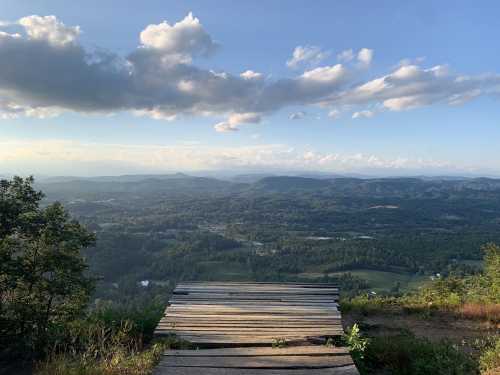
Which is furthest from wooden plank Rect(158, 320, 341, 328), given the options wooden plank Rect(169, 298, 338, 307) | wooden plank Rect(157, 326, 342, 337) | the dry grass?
the dry grass

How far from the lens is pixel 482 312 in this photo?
8734 millimetres

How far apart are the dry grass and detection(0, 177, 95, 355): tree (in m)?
8.58

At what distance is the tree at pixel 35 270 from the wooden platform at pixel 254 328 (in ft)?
7.38

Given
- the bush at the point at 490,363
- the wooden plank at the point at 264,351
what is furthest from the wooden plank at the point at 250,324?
the bush at the point at 490,363

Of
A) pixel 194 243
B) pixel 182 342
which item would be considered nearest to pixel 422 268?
pixel 194 243

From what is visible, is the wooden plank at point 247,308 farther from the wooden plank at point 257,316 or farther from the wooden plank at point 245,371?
the wooden plank at point 245,371

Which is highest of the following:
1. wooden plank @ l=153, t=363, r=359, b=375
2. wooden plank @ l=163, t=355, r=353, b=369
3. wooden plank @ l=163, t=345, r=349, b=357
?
wooden plank @ l=153, t=363, r=359, b=375

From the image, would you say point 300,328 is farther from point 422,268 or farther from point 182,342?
point 422,268

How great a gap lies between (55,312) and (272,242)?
103 metres

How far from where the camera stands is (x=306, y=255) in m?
89.9

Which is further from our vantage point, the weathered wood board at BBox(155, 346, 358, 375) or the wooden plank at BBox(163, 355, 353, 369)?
the wooden plank at BBox(163, 355, 353, 369)

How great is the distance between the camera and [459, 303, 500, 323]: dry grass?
848cm

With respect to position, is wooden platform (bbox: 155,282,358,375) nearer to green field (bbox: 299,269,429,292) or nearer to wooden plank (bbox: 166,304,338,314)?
wooden plank (bbox: 166,304,338,314)

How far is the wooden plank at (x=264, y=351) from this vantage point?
4445 mm
